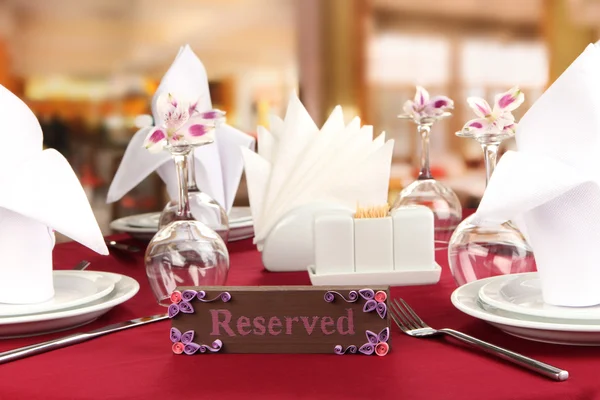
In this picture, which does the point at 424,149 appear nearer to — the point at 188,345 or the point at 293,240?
the point at 293,240

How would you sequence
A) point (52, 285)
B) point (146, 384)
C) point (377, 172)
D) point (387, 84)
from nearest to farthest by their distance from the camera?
point (146, 384)
point (52, 285)
point (377, 172)
point (387, 84)

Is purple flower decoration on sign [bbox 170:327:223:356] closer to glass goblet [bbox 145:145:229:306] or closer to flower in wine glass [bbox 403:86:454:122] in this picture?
glass goblet [bbox 145:145:229:306]

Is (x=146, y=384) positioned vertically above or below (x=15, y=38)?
below

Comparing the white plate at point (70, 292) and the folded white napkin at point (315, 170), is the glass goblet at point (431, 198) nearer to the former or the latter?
the folded white napkin at point (315, 170)

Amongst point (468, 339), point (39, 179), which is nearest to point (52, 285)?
point (39, 179)

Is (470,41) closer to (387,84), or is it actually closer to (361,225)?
(387,84)

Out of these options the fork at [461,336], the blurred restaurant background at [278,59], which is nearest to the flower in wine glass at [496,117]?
the fork at [461,336]

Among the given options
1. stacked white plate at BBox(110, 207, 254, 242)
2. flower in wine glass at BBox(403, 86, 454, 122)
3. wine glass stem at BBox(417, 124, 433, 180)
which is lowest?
stacked white plate at BBox(110, 207, 254, 242)

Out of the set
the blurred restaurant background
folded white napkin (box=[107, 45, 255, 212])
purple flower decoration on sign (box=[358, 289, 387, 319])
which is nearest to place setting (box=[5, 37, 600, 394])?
purple flower decoration on sign (box=[358, 289, 387, 319])

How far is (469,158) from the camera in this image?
463 centimetres

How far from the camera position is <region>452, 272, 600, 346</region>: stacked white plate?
796 millimetres

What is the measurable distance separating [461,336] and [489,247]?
0.29 m

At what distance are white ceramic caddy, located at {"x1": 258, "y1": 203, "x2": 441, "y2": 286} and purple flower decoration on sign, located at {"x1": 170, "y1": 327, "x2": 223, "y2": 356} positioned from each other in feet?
1.05

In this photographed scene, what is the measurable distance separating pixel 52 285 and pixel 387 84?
12.1ft
